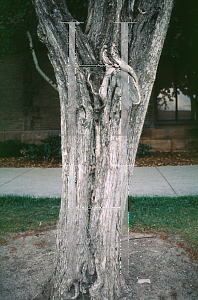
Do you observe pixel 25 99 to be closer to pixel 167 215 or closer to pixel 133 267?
pixel 167 215

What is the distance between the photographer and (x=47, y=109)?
11.4 metres

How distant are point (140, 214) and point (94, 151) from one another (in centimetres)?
247

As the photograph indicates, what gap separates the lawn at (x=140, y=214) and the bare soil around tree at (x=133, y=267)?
0.20m

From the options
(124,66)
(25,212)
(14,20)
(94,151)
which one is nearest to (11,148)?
(14,20)

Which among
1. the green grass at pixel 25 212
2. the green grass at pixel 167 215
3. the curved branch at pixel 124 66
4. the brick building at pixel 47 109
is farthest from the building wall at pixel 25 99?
the curved branch at pixel 124 66

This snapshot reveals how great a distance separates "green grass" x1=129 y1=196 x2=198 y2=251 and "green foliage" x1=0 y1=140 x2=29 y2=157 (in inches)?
243

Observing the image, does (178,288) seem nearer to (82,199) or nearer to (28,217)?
(82,199)

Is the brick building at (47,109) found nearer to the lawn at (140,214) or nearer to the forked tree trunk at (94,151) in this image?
the lawn at (140,214)

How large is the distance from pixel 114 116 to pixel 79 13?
15.9ft

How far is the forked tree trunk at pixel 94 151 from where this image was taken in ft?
7.55

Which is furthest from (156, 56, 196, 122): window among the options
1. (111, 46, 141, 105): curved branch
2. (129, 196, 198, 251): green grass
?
(111, 46, 141, 105): curved branch

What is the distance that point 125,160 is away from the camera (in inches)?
94.7

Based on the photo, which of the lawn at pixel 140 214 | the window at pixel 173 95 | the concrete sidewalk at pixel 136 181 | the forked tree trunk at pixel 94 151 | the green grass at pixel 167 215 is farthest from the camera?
the window at pixel 173 95

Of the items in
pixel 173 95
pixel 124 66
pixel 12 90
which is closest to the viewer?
pixel 124 66
